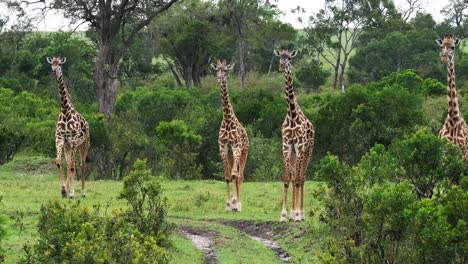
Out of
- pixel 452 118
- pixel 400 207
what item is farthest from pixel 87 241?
pixel 452 118

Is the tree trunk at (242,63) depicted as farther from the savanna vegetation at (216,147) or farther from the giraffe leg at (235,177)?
→ the giraffe leg at (235,177)

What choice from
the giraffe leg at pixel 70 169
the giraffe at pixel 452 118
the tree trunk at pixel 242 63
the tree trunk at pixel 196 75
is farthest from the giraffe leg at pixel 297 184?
the tree trunk at pixel 196 75

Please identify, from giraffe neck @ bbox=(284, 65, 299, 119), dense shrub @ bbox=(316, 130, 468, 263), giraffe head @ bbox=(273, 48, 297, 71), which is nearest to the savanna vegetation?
dense shrub @ bbox=(316, 130, 468, 263)

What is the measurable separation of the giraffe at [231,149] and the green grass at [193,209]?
345 mm

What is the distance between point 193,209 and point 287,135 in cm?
278

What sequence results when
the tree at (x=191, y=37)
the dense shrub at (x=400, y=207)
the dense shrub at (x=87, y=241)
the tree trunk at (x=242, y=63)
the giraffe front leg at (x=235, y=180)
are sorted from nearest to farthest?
the dense shrub at (x=87, y=241) < the dense shrub at (x=400, y=207) < the giraffe front leg at (x=235, y=180) < the tree trunk at (x=242, y=63) < the tree at (x=191, y=37)

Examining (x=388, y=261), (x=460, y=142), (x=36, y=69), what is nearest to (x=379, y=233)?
(x=388, y=261)

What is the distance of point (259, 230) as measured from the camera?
618 inches

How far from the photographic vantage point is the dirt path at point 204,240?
1337cm

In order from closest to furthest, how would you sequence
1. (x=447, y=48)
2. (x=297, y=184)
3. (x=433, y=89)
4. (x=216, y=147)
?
(x=297, y=184) < (x=447, y=48) < (x=216, y=147) < (x=433, y=89)

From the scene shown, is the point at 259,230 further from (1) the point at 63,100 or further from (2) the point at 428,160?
(1) the point at 63,100

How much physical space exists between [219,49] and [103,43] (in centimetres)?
2569

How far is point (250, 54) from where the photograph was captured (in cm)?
6206

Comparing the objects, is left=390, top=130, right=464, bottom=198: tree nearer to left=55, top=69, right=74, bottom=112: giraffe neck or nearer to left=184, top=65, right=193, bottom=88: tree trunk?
left=55, top=69, right=74, bottom=112: giraffe neck
